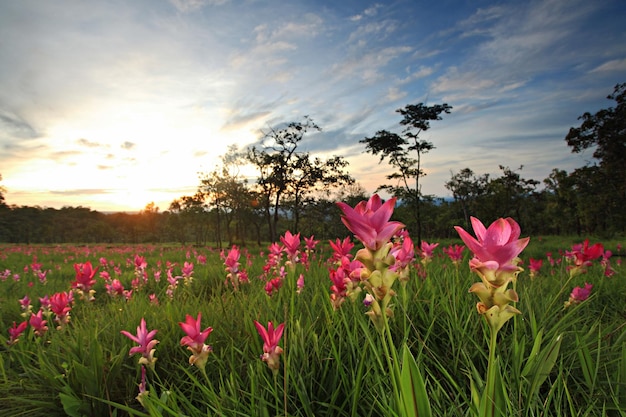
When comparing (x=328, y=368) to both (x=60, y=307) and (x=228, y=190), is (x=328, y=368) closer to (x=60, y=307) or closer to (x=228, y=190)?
(x=60, y=307)

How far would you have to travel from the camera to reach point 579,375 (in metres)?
2.10

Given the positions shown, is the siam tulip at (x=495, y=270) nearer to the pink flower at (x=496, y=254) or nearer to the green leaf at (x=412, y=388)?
the pink flower at (x=496, y=254)

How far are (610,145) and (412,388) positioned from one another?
2951cm

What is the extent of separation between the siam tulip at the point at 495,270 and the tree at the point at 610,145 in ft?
95.8

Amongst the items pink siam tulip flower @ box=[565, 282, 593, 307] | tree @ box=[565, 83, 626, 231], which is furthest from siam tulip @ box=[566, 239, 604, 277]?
tree @ box=[565, 83, 626, 231]

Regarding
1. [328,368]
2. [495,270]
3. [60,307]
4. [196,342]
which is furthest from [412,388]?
[60,307]

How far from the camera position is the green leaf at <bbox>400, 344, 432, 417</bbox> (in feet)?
3.14

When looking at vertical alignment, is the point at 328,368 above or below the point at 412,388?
below

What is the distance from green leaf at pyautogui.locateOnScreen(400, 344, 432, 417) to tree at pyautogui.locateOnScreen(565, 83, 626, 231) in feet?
96.1

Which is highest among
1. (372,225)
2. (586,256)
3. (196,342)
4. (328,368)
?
(372,225)

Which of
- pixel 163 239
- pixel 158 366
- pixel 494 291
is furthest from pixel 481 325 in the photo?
pixel 163 239

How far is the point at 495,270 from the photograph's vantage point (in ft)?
2.79

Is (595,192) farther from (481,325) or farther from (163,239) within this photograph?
(163,239)

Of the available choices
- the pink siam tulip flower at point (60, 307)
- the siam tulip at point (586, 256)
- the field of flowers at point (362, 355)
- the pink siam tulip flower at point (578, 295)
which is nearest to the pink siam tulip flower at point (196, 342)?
the field of flowers at point (362, 355)
